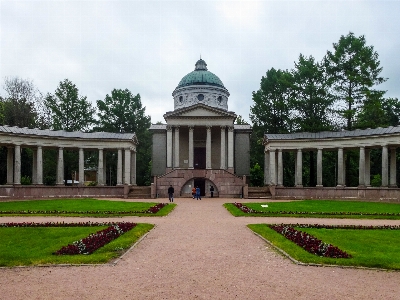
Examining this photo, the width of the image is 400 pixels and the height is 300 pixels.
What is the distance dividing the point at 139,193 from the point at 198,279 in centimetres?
4378

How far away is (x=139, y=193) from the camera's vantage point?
178 ft

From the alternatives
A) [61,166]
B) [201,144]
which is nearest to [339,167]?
[201,144]

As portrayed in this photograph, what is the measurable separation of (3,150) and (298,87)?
50512 millimetres

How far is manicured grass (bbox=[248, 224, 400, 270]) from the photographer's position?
1326 cm

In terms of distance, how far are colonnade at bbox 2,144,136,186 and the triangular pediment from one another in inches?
367

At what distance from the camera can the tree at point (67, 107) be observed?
7466cm

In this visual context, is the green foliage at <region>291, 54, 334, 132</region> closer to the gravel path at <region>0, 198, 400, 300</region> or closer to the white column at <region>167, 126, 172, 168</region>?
the white column at <region>167, 126, 172, 168</region>

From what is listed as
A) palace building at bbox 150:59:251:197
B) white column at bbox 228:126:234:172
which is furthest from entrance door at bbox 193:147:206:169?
white column at bbox 228:126:234:172

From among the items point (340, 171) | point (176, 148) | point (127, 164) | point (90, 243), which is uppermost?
point (176, 148)

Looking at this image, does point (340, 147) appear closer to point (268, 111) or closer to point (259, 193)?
point (259, 193)

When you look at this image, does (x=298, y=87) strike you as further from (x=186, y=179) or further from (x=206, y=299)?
(x=206, y=299)

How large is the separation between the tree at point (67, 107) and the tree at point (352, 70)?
46.8 meters

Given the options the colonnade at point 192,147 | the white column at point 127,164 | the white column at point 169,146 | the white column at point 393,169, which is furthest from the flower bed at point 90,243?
the white column at point 169,146

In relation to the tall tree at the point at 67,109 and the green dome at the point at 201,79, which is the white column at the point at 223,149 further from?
the tall tree at the point at 67,109
